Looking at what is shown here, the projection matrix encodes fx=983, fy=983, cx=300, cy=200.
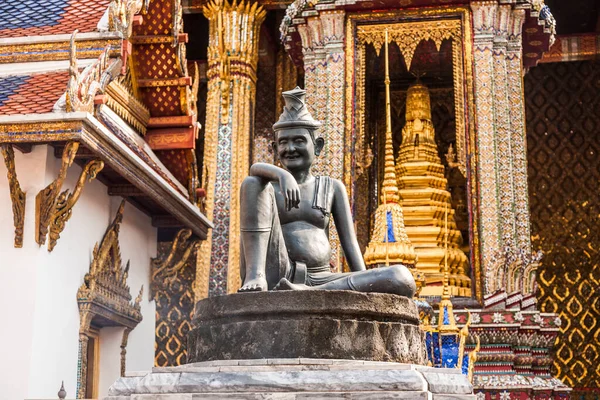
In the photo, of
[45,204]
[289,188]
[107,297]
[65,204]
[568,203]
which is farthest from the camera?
[568,203]

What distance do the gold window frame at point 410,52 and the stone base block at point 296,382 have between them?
196 inches

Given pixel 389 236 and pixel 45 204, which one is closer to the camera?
pixel 45 204

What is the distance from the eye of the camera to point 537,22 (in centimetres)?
932

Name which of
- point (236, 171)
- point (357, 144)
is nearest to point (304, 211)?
point (357, 144)

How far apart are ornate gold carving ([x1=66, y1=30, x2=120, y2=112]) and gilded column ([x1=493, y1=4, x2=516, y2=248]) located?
12.1ft

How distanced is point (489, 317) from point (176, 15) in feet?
12.1

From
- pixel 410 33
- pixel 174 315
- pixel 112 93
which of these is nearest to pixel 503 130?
pixel 410 33

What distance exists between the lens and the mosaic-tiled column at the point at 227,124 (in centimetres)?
1062

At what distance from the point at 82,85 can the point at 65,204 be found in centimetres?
82

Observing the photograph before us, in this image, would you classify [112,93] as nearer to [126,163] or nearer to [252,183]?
Answer: [126,163]

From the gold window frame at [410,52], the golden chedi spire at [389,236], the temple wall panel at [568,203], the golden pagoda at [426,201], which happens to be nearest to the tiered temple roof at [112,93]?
the gold window frame at [410,52]

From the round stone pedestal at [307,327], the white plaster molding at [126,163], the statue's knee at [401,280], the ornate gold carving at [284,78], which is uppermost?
the ornate gold carving at [284,78]

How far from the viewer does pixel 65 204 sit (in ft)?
22.1

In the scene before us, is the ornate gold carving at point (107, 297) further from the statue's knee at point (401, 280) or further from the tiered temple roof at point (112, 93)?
the statue's knee at point (401, 280)
